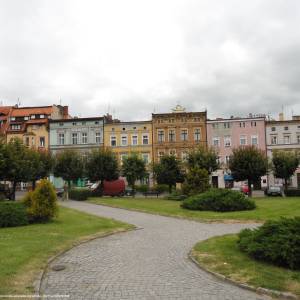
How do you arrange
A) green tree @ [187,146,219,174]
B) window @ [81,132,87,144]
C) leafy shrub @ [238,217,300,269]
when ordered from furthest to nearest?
window @ [81,132,87,144] → green tree @ [187,146,219,174] → leafy shrub @ [238,217,300,269]

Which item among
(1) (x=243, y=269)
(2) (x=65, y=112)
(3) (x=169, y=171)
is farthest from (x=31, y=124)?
(1) (x=243, y=269)

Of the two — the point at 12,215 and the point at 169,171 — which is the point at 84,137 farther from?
the point at 12,215

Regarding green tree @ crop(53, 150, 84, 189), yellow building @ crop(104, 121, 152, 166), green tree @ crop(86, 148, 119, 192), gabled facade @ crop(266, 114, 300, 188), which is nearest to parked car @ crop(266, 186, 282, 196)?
gabled facade @ crop(266, 114, 300, 188)

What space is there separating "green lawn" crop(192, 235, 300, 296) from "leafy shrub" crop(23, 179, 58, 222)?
29.9ft

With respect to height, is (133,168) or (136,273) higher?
(133,168)

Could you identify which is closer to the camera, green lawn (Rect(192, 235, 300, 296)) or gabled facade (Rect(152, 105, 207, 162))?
green lawn (Rect(192, 235, 300, 296))

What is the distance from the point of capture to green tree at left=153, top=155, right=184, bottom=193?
41.2 m

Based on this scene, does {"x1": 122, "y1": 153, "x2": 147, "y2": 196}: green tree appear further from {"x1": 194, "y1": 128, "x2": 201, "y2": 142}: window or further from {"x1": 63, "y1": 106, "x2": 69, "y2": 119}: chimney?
{"x1": 63, "y1": 106, "x2": 69, "y2": 119}: chimney

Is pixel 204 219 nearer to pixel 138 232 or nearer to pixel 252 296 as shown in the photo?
pixel 138 232

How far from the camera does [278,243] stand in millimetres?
9555

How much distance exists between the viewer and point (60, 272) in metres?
9.53

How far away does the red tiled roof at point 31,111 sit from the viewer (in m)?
65.1

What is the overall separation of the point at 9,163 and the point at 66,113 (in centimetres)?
4589

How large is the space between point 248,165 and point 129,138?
26.6 m
